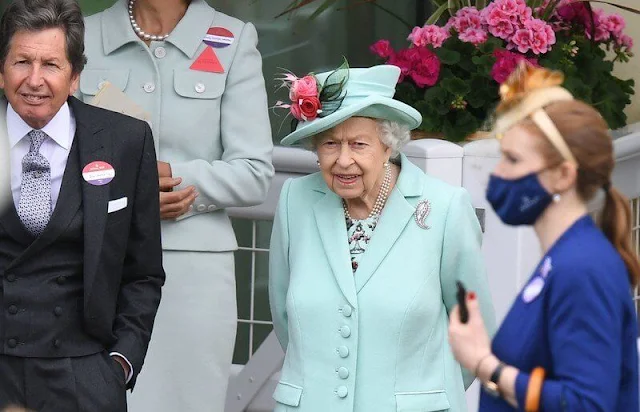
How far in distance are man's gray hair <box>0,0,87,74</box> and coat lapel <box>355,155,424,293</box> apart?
88 centimetres

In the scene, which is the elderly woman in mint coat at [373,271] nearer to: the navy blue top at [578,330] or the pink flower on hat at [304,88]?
the pink flower on hat at [304,88]

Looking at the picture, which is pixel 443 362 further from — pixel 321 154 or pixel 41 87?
pixel 41 87

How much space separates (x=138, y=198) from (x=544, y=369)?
4.65 ft

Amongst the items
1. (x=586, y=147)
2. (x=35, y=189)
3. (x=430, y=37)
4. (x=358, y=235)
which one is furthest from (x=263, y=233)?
(x=586, y=147)

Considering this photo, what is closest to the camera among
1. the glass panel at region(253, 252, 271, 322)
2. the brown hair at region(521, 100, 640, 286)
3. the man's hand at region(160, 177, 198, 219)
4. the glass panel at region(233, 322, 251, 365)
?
the brown hair at region(521, 100, 640, 286)

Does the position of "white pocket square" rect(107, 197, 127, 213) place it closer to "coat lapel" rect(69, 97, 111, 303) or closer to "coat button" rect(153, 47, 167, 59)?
"coat lapel" rect(69, 97, 111, 303)

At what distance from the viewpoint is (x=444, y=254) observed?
410 centimetres

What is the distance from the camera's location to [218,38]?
475cm

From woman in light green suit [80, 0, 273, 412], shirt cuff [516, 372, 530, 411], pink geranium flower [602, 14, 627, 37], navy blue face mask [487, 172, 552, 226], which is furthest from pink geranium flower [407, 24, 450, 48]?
shirt cuff [516, 372, 530, 411]

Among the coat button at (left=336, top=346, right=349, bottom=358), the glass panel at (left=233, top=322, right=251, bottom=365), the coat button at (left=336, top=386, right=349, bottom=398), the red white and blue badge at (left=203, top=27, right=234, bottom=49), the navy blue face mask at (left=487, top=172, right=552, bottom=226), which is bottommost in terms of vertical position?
the glass panel at (left=233, top=322, right=251, bottom=365)

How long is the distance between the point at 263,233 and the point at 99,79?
5.46ft

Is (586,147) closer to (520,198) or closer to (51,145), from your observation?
(520,198)

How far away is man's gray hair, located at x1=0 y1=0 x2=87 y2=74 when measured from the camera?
3.83m

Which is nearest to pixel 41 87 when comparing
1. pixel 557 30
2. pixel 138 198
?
pixel 138 198
